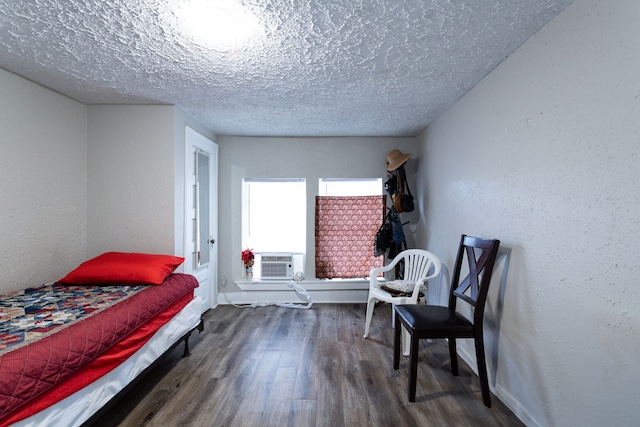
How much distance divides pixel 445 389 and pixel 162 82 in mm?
3316

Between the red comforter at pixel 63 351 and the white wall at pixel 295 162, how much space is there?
2.22 m

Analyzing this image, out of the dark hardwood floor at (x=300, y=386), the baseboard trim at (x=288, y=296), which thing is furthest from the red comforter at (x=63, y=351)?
the baseboard trim at (x=288, y=296)

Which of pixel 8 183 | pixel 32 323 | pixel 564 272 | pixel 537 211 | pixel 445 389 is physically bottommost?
pixel 445 389

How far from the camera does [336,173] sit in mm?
4145

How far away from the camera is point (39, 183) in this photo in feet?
8.07

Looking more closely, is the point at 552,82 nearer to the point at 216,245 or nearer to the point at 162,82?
the point at 162,82

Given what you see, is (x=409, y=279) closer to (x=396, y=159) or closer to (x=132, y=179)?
(x=396, y=159)

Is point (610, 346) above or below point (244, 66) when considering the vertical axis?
below

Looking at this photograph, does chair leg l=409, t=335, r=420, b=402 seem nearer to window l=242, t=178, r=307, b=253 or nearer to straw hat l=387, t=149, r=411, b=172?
straw hat l=387, t=149, r=411, b=172

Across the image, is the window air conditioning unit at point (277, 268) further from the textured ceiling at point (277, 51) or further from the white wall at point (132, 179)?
the textured ceiling at point (277, 51)

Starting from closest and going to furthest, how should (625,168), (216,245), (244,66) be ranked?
(625,168) → (244,66) → (216,245)

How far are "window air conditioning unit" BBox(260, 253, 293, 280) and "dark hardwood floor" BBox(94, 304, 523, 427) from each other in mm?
996

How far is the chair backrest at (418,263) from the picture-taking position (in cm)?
303

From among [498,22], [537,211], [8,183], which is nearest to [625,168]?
[537,211]
